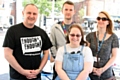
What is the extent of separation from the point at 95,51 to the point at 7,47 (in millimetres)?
1223

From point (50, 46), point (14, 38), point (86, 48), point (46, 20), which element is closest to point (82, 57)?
point (86, 48)

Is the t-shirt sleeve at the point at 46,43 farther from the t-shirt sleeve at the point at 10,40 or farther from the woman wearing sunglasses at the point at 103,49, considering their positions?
the woman wearing sunglasses at the point at 103,49

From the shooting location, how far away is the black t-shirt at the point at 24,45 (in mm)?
2320

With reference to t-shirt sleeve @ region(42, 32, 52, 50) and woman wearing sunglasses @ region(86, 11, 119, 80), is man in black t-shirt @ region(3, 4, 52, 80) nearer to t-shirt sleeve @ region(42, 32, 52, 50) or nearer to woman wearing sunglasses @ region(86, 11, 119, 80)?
t-shirt sleeve @ region(42, 32, 52, 50)

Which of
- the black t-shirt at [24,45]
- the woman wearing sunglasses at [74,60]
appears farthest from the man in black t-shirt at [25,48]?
the woman wearing sunglasses at [74,60]

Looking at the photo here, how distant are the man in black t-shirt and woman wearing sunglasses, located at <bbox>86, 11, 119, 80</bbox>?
2.58ft

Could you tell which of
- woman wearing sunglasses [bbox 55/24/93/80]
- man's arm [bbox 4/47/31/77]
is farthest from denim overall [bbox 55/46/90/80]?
man's arm [bbox 4/47/31/77]

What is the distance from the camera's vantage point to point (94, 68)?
2574 mm

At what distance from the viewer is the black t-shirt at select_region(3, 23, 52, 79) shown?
2.32 m

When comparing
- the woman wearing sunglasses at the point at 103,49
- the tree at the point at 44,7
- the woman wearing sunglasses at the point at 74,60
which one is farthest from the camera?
the tree at the point at 44,7

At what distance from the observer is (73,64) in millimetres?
2281

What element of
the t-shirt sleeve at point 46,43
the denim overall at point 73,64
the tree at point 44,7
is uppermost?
the tree at point 44,7

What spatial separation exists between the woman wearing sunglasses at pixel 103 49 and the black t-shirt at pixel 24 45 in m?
0.79

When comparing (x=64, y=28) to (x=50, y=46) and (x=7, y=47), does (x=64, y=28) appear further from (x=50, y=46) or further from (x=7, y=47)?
(x=7, y=47)
